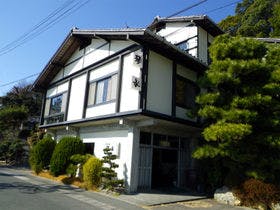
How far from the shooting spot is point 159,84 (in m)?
14.2

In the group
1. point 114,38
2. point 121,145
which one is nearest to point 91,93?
point 114,38

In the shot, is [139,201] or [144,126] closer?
[139,201]

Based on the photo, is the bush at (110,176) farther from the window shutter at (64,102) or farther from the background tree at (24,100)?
the background tree at (24,100)

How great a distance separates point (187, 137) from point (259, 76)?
618 cm

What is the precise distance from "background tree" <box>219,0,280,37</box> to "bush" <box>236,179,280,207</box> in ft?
75.8

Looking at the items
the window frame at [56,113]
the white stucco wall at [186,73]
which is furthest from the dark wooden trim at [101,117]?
the white stucco wall at [186,73]

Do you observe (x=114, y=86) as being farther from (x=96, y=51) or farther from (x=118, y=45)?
(x=96, y=51)

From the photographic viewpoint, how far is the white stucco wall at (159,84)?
13.7 metres

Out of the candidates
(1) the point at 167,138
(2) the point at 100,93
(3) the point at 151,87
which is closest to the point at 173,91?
(3) the point at 151,87

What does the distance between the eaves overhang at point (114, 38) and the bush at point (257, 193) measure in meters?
6.56

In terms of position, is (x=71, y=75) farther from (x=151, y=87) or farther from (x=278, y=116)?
(x=278, y=116)

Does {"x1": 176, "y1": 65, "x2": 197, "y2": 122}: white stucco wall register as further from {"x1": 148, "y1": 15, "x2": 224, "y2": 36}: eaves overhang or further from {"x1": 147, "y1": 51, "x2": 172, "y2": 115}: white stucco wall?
{"x1": 148, "y1": 15, "x2": 224, "y2": 36}: eaves overhang

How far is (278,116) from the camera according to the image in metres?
11.6

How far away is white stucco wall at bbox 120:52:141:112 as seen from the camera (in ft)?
44.2
